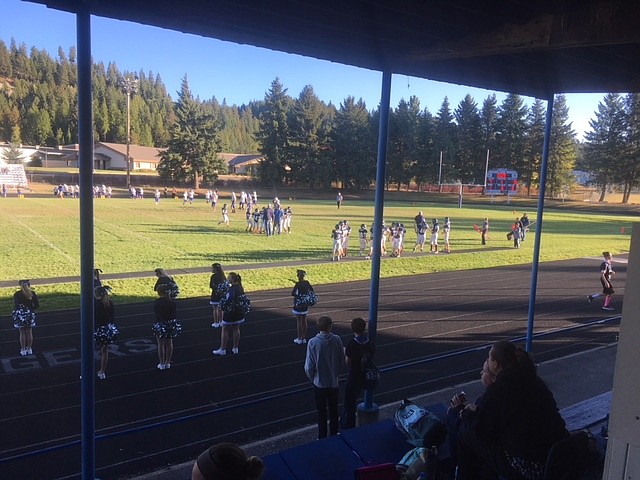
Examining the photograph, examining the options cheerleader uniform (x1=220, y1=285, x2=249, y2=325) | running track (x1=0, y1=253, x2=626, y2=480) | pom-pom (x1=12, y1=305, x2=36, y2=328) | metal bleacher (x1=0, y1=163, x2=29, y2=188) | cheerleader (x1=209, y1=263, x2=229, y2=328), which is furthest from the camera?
metal bleacher (x1=0, y1=163, x2=29, y2=188)

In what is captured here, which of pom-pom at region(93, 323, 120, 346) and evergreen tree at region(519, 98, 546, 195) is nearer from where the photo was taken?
pom-pom at region(93, 323, 120, 346)

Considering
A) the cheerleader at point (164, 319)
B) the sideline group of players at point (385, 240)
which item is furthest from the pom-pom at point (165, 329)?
the sideline group of players at point (385, 240)

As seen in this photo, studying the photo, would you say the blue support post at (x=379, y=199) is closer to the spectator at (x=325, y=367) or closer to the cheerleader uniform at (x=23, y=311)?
the spectator at (x=325, y=367)

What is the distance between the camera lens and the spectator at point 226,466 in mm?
1841

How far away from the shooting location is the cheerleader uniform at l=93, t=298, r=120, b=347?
26.2 feet

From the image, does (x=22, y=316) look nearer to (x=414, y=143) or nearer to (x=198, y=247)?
(x=198, y=247)

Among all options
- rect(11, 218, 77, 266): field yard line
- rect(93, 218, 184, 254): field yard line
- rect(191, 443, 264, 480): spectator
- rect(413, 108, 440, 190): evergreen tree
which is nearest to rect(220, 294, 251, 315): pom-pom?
rect(191, 443, 264, 480): spectator

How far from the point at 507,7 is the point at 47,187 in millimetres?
63645

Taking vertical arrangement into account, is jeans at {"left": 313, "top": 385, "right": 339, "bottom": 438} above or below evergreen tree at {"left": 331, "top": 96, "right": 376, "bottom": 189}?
below

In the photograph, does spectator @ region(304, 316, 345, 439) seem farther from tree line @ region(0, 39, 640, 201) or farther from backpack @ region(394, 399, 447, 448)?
tree line @ region(0, 39, 640, 201)

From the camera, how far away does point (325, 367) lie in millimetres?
5551

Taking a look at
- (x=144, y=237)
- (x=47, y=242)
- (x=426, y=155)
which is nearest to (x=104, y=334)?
(x=47, y=242)

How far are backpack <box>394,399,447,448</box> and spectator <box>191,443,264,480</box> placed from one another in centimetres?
221

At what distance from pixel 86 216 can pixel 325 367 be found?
10.3ft
